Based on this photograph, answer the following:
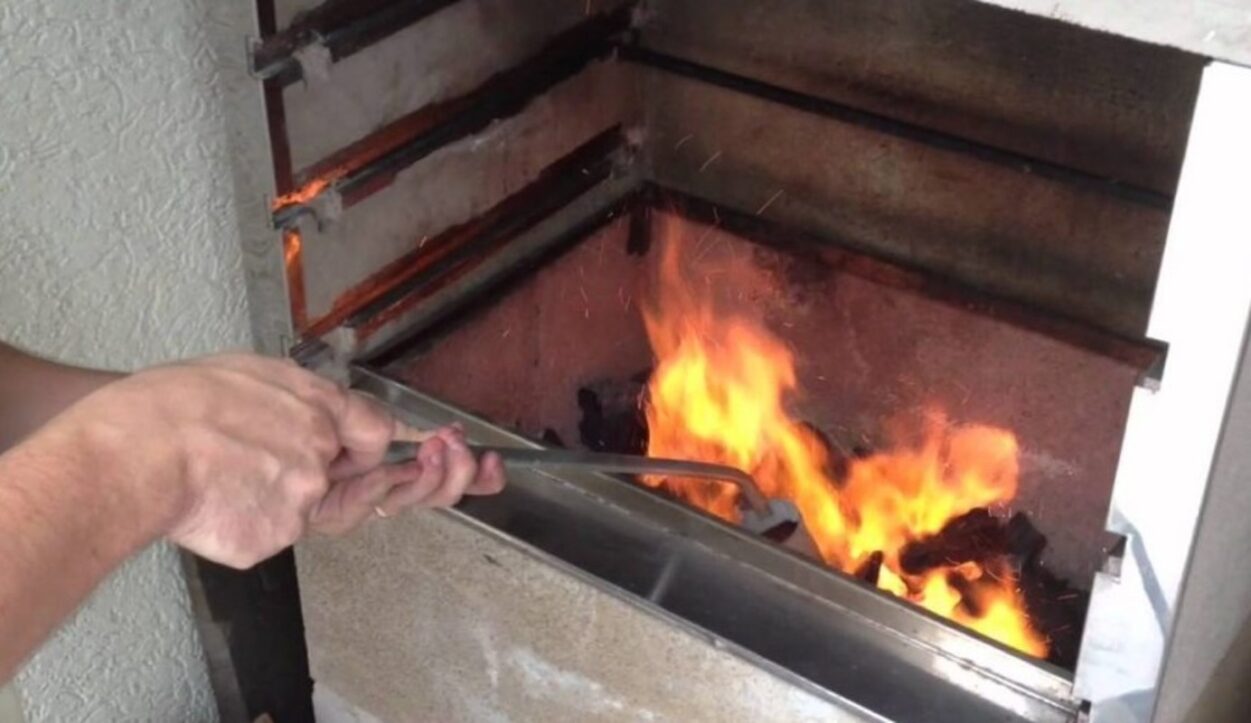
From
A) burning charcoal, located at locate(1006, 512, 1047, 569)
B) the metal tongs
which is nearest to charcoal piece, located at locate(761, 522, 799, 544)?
the metal tongs

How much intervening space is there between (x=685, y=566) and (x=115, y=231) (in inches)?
20.9

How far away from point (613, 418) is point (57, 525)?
911 millimetres

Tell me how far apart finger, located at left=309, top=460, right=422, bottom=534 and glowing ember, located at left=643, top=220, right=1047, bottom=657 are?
1.51ft

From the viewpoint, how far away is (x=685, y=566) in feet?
3.83

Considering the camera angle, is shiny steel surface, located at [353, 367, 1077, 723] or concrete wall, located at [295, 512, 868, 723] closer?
shiny steel surface, located at [353, 367, 1077, 723]

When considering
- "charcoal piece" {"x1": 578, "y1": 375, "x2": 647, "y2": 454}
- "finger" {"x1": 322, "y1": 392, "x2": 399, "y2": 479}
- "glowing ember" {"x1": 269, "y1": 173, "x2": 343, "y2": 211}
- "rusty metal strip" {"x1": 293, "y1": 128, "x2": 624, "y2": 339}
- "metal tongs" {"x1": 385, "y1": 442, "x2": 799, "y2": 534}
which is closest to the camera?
"finger" {"x1": 322, "y1": 392, "x2": 399, "y2": 479}

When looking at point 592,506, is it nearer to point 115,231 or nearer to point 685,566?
point 685,566

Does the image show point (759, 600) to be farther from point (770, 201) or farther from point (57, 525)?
point (770, 201)

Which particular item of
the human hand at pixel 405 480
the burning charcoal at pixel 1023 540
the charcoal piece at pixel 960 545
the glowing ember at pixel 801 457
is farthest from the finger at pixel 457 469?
the burning charcoal at pixel 1023 540

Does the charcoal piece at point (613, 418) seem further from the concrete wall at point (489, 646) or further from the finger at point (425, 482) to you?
the finger at point (425, 482)

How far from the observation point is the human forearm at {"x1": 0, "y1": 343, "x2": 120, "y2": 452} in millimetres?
1046

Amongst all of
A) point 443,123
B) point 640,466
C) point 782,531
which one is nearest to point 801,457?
point 782,531

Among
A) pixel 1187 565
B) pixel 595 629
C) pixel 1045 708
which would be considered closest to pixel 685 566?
pixel 595 629

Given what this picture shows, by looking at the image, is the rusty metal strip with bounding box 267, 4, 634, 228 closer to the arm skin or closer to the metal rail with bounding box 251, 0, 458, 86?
the metal rail with bounding box 251, 0, 458, 86
